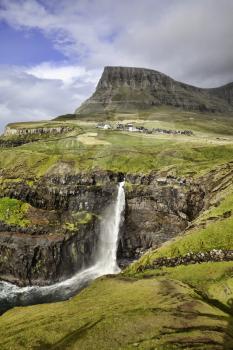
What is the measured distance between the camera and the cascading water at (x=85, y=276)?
85.8 meters

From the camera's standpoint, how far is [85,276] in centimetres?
9512

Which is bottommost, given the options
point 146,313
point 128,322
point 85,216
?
point 128,322

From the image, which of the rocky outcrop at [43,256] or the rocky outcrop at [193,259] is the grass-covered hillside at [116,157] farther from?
the rocky outcrop at [193,259]

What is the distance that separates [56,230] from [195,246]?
145ft

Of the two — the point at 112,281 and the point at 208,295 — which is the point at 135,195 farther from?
the point at 208,295

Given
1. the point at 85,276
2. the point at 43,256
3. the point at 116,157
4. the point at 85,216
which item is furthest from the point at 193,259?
the point at 116,157

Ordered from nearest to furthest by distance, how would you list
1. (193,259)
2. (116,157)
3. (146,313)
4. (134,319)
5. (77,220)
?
(134,319) → (146,313) → (193,259) → (77,220) → (116,157)

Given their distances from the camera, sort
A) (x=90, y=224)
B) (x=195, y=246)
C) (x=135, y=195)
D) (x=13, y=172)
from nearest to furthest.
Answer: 1. (x=195, y=246)
2. (x=90, y=224)
3. (x=135, y=195)
4. (x=13, y=172)

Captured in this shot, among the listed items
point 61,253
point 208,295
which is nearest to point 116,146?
point 61,253

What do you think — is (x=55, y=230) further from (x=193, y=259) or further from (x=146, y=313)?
(x=146, y=313)

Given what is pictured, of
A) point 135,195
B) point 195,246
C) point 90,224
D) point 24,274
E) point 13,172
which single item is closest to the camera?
point 195,246

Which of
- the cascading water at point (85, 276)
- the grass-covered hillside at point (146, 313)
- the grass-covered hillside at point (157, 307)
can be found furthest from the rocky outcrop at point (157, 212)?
the grass-covered hillside at point (146, 313)

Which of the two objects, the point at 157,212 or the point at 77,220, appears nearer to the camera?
the point at 77,220

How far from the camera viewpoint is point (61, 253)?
97938mm
